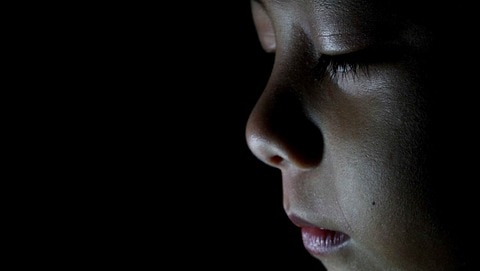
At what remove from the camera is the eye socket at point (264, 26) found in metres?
0.60

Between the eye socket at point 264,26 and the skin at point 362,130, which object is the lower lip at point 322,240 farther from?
the eye socket at point 264,26

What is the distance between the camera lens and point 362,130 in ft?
1.61

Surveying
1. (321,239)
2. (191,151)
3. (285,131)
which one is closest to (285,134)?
(285,131)

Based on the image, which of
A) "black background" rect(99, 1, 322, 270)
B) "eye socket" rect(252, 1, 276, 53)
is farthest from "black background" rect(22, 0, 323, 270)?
"eye socket" rect(252, 1, 276, 53)

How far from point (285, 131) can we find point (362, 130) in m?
0.06

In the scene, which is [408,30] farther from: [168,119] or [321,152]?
[168,119]

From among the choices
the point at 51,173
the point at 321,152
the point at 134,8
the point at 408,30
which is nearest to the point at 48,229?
the point at 51,173

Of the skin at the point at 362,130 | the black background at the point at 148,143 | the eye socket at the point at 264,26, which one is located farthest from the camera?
the black background at the point at 148,143

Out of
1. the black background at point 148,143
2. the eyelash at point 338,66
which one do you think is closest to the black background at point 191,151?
the black background at point 148,143

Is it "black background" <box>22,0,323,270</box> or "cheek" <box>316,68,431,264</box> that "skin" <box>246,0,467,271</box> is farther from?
"black background" <box>22,0,323,270</box>

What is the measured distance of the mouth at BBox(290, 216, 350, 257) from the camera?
54 centimetres

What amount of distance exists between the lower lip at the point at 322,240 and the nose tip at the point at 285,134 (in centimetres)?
7

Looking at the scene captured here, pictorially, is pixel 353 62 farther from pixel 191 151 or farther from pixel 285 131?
pixel 191 151

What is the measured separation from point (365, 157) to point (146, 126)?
421mm
